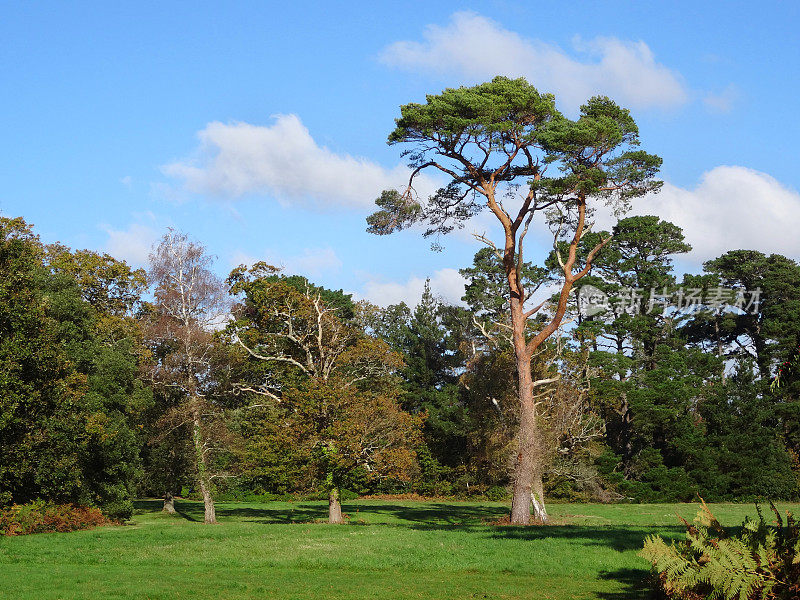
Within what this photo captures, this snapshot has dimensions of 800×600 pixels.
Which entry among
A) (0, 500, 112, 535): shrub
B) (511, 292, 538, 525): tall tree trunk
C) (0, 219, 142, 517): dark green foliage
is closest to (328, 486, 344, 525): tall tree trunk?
(511, 292, 538, 525): tall tree trunk

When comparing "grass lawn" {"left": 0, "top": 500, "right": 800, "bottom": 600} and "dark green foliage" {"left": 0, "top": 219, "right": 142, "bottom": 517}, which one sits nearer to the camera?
"grass lawn" {"left": 0, "top": 500, "right": 800, "bottom": 600}

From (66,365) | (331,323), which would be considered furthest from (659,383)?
(66,365)

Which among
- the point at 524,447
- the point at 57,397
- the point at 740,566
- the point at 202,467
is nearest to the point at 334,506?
the point at 202,467

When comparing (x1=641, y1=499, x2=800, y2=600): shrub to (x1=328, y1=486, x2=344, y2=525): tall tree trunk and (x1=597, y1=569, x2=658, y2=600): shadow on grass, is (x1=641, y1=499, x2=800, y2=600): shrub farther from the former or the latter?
(x1=328, y1=486, x2=344, y2=525): tall tree trunk

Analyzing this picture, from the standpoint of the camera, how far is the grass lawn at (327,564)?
1227 centimetres

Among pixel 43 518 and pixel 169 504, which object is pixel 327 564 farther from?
pixel 169 504

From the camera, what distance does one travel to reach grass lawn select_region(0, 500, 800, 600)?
40.2 feet

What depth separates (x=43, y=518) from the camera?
26.4m

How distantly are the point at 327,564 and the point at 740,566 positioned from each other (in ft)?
31.0

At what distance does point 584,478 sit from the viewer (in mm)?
45844

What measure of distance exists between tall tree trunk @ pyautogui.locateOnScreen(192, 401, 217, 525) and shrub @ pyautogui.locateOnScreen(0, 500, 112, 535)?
5.24 meters

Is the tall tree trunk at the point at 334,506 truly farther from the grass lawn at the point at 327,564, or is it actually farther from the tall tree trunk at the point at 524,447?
the tall tree trunk at the point at 524,447

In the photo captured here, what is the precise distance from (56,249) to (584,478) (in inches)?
1313

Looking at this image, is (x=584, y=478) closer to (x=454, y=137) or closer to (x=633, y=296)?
(x=633, y=296)
